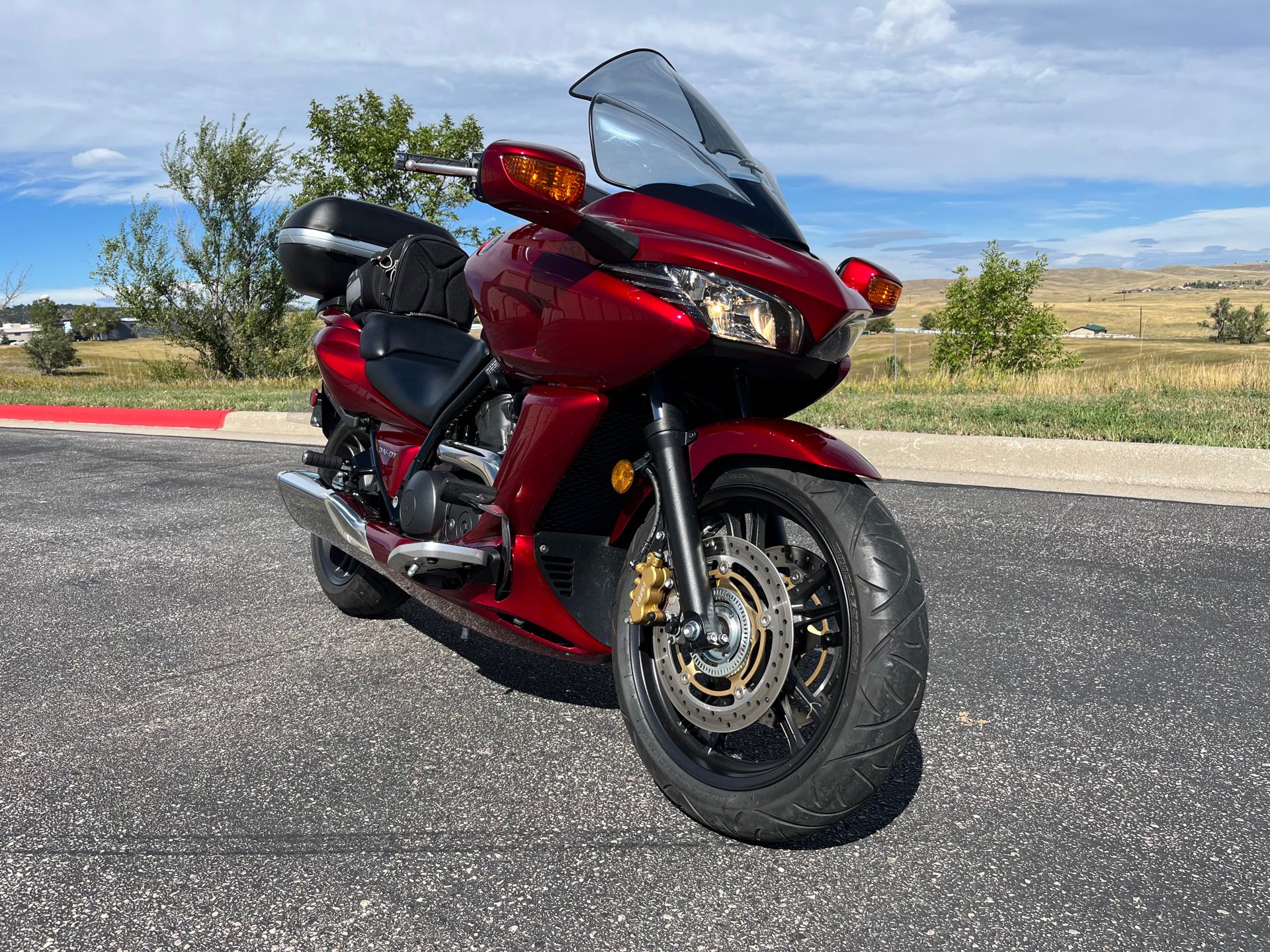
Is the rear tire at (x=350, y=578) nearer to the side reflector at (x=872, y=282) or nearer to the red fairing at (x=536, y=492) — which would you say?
the red fairing at (x=536, y=492)

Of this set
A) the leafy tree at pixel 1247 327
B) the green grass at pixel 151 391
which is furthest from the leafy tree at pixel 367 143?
the leafy tree at pixel 1247 327

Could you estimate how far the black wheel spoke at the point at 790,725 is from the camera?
2359mm

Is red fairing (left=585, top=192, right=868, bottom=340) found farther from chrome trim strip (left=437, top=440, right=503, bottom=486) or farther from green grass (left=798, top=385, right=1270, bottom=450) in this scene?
green grass (left=798, top=385, right=1270, bottom=450)

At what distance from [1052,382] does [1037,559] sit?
775 cm

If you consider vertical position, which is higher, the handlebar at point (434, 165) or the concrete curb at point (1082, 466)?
the handlebar at point (434, 165)

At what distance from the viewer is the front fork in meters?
2.38

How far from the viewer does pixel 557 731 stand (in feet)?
9.97

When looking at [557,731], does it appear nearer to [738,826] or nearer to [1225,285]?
[738,826]

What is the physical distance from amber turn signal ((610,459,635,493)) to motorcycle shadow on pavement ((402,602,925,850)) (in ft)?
2.74

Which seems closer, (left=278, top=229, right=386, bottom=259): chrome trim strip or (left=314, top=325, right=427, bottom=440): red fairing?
(left=314, top=325, right=427, bottom=440): red fairing

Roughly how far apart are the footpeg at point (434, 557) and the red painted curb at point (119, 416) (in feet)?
30.3

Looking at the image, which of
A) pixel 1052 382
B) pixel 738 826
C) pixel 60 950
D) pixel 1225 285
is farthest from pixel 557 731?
pixel 1225 285

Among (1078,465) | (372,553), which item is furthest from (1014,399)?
(372,553)

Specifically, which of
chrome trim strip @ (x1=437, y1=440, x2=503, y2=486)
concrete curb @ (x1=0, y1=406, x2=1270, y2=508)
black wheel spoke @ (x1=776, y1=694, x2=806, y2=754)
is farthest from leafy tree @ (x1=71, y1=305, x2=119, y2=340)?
black wheel spoke @ (x1=776, y1=694, x2=806, y2=754)
